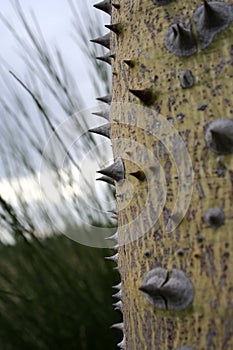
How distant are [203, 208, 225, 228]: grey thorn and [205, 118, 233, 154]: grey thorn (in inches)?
2.2

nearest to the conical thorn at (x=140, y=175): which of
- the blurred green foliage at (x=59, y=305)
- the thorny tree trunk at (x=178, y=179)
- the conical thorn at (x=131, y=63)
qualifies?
the thorny tree trunk at (x=178, y=179)

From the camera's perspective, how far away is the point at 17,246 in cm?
159

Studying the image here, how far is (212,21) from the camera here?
52 cm

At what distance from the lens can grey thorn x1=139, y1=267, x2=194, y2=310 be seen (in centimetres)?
49

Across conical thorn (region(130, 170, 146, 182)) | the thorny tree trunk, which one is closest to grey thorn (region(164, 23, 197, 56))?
the thorny tree trunk

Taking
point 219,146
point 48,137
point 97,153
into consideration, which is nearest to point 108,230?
point 97,153

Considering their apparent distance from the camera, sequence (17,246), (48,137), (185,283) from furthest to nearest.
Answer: (17,246) < (48,137) < (185,283)

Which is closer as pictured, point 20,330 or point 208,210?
point 208,210

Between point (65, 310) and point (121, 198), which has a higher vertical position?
point (121, 198)

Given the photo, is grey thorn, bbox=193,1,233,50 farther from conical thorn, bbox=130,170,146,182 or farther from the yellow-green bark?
conical thorn, bbox=130,170,146,182

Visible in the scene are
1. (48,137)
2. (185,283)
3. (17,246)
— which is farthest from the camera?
(17,246)

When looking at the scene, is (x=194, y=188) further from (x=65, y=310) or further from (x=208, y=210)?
(x=65, y=310)

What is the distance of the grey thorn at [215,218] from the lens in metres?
0.49

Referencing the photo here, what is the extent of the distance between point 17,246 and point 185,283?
1.16 m
